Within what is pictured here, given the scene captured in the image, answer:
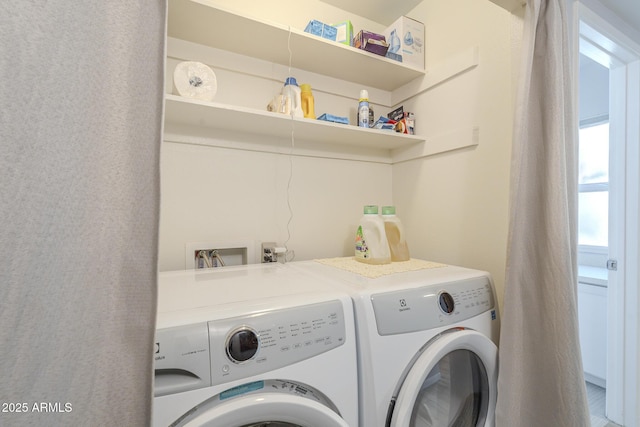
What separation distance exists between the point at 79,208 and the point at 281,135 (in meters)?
1.13

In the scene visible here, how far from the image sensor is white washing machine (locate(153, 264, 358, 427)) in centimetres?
52

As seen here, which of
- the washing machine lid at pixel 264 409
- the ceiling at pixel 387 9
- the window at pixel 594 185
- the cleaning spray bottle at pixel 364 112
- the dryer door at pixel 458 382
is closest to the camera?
the washing machine lid at pixel 264 409

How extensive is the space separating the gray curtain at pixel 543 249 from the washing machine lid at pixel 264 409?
71 cm

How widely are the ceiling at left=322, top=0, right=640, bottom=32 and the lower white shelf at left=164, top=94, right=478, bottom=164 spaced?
79 cm

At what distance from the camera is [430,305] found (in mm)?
843

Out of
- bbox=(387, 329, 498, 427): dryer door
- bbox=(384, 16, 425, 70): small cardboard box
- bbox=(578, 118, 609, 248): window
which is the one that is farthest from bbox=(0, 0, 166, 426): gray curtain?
bbox=(578, 118, 609, 248): window

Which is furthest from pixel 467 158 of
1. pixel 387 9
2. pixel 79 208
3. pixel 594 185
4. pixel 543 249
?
pixel 594 185

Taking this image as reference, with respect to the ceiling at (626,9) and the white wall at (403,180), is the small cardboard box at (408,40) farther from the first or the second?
the ceiling at (626,9)

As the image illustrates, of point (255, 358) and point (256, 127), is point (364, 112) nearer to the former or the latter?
point (256, 127)

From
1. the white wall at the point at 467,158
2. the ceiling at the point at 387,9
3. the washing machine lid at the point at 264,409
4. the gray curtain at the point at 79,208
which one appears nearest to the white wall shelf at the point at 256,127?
the white wall at the point at 467,158

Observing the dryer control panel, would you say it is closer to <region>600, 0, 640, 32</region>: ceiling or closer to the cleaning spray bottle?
the cleaning spray bottle

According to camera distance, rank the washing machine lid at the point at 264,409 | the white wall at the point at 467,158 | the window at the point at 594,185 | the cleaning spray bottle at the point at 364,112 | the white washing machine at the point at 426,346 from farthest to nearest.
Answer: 1. the window at the point at 594,185
2. the cleaning spray bottle at the point at 364,112
3. the white wall at the point at 467,158
4. the white washing machine at the point at 426,346
5. the washing machine lid at the point at 264,409

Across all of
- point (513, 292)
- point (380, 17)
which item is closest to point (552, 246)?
point (513, 292)

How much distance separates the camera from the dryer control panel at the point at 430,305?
77cm
